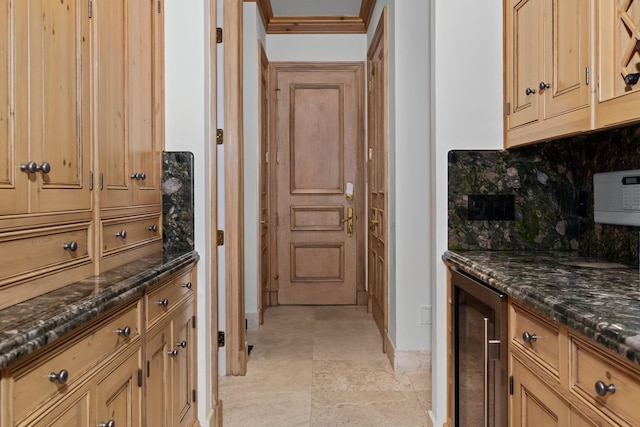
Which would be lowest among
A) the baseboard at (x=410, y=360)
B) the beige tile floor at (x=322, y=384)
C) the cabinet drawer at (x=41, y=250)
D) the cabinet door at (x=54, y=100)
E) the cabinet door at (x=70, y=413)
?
the beige tile floor at (x=322, y=384)

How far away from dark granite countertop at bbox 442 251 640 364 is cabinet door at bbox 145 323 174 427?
1081 mm

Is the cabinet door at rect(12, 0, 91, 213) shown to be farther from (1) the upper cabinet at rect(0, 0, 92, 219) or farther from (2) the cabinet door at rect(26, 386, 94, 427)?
(2) the cabinet door at rect(26, 386, 94, 427)

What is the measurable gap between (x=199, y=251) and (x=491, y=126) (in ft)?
4.40

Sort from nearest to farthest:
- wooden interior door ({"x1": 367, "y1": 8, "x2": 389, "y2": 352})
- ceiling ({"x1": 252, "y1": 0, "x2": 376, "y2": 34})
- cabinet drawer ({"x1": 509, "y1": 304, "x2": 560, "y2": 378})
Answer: cabinet drawer ({"x1": 509, "y1": 304, "x2": 560, "y2": 378})
wooden interior door ({"x1": 367, "y1": 8, "x2": 389, "y2": 352})
ceiling ({"x1": 252, "y1": 0, "x2": 376, "y2": 34})

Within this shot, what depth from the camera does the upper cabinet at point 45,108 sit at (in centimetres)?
119

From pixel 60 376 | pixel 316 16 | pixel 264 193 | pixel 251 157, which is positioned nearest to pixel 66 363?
pixel 60 376

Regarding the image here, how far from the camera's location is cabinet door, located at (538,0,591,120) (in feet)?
5.26

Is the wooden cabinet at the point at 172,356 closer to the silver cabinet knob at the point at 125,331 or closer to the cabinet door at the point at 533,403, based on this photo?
the silver cabinet knob at the point at 125,331

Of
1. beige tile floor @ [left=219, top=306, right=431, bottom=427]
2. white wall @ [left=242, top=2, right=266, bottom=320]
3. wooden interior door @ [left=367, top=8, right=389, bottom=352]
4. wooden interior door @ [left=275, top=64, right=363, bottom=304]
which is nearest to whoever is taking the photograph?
beige tile floor @ [left=219, top=306, right=431, bottom=427]

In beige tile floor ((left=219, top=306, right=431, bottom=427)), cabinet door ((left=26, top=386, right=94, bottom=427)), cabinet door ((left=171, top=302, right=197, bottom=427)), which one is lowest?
beige tile floor ((left=219, top=306, right=431, bottom=427))

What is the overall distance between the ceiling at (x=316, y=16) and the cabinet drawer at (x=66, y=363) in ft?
12.5

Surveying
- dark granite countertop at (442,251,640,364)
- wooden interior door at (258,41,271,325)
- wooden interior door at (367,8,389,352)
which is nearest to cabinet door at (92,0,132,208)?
dark granite countertop at (442,251,640,364)

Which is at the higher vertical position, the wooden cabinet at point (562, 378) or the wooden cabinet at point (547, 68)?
the wooden cabinet at point (547, 68)

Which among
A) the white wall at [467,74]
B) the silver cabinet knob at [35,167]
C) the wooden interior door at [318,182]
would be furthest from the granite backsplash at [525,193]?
the wooden interior door at [318,182]
